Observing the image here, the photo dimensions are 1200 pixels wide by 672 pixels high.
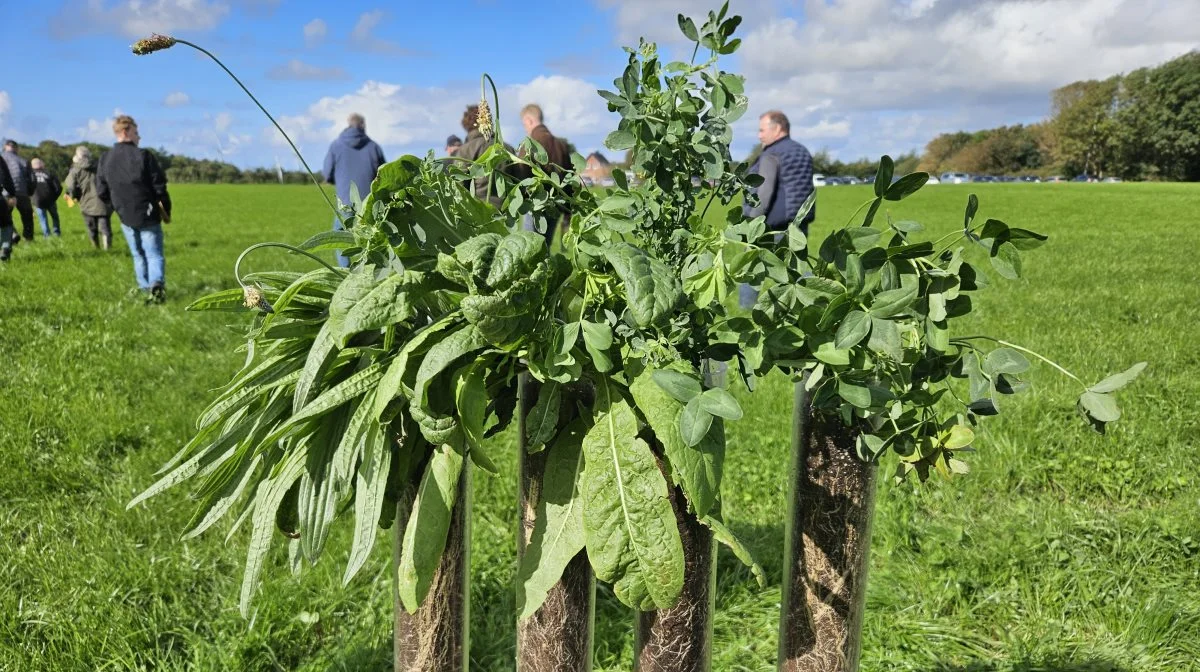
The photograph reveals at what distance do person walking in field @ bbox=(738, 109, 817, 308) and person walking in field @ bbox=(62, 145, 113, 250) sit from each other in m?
10.4

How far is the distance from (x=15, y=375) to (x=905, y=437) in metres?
6.60

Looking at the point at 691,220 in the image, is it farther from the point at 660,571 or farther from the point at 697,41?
the point at 660,571

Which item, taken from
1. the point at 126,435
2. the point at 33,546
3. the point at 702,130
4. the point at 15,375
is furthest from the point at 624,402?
the point at 15,375

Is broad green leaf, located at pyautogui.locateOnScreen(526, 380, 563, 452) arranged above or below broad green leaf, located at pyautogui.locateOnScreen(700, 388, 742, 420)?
below

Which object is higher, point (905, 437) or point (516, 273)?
point (516, 273)

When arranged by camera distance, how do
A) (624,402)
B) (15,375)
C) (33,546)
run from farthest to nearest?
(15,375), (33,546), (624,402)

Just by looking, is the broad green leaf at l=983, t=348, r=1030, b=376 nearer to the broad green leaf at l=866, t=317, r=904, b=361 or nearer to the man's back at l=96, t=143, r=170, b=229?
the broad green leaf at l=866, t=317, r=904, b=361

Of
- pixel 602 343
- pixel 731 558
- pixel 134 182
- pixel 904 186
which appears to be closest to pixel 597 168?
pixel 602 343

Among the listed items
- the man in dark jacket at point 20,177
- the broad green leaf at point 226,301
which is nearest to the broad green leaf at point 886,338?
the broad green leaf at point 226,301

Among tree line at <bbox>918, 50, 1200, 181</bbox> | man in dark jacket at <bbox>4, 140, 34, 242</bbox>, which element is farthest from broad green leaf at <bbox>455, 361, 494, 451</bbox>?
tree line at <bbox>918, 50, 1200, 181</bbox>

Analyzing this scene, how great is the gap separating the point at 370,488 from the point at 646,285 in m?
0.56

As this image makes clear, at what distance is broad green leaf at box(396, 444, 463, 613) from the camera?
4.42ft

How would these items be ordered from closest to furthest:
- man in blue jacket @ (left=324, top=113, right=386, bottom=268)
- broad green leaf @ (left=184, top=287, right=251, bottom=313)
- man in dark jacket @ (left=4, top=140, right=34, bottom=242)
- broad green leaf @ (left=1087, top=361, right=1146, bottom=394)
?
broad green leaf @ (left=1087, top=361, right=1146, bottom=394) → broad green leaf @ (left=184, top=287, right=251, bottom=313) → man in blue jacket @ (left=324, top=113, right=386, bottom=268) → man in dark jacket @ (left=4, top=140, right=34, bottom=242)

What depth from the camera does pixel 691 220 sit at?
4.29 feet
